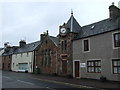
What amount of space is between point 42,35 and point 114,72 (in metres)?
24.1

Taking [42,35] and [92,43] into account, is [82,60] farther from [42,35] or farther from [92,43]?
[42,35]

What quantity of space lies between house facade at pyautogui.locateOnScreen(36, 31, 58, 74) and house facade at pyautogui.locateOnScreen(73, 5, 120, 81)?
19.6ft

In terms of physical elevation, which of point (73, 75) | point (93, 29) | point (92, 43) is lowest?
point (73, 75)

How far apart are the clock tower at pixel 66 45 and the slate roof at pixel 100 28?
150cm

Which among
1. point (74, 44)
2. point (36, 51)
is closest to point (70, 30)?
point (74, 44)

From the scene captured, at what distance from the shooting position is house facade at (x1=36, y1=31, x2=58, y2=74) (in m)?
29.2

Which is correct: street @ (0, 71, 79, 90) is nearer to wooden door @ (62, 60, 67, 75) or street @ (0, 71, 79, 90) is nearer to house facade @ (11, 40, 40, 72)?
wooden door @ (62, 60, 67, 75)

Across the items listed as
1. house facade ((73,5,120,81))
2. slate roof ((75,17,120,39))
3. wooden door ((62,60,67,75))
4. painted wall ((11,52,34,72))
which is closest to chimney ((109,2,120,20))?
house facade ((73,5,120,81))

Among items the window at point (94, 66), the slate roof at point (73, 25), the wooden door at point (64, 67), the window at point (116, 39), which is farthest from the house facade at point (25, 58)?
the window at point (116, 39)

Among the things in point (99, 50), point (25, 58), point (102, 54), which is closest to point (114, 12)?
point (99, 50)

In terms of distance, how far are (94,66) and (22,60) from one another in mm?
26051

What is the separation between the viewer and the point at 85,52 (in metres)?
22.2

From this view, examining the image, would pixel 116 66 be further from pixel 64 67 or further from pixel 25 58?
pixel 25 58

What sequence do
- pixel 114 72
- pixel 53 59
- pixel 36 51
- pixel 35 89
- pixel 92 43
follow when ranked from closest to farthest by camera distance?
pixel 35 89, pixel 114 72, pixel 92 43, pixel 53 59, pixel 36 51
